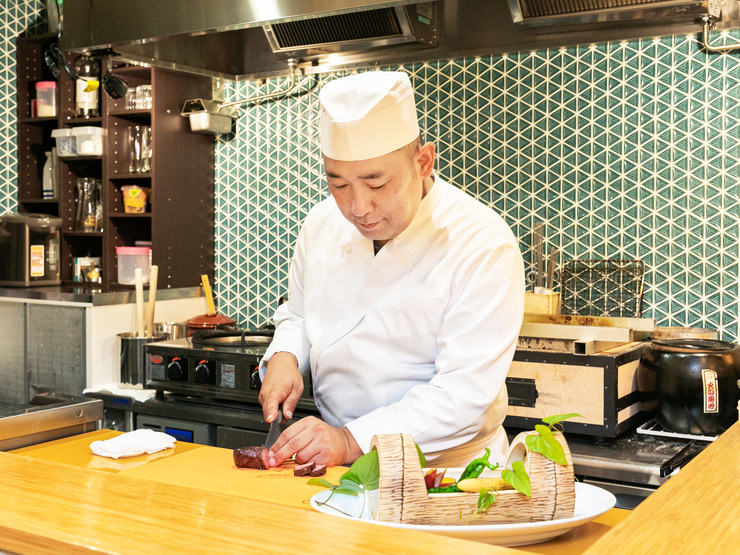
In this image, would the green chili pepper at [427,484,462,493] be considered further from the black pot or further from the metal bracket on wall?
the metal bracket on wall

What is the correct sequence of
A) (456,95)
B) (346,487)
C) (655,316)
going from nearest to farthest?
(346,487), (655,316), (456,95)

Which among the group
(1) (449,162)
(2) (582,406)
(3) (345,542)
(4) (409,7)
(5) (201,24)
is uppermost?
(4) (409,7)

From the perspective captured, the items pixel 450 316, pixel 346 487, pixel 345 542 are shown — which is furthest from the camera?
pixel 450 316

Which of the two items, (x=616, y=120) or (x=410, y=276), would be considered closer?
(x=410, y=276)

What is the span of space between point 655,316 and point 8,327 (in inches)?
115

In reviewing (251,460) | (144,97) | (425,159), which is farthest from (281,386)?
(144,97)

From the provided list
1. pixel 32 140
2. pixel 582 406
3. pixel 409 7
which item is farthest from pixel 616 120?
pixel 32 140

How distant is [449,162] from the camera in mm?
3166

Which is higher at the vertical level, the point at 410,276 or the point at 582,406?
the point at 410,276

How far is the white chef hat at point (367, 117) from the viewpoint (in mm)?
1577

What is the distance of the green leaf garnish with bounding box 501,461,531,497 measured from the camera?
101cm

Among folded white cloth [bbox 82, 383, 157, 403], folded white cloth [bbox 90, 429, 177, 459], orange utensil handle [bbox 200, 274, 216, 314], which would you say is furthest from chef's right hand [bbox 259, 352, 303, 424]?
orange utensil handle [bbox 200, 274, 216, 314]

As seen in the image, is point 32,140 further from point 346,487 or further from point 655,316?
point 346,487

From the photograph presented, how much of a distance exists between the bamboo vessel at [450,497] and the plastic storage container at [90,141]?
3182 mm
